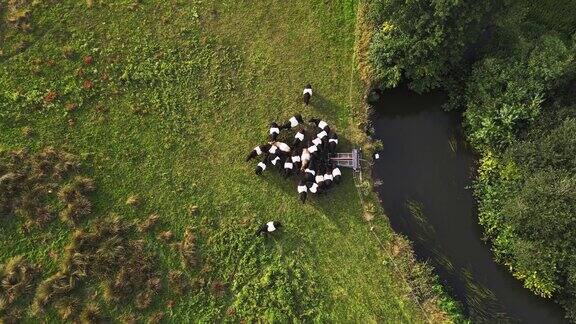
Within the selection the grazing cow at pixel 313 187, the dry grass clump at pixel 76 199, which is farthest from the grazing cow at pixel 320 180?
the dry grass clump at pixel 76 199

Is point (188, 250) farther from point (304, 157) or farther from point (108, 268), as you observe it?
point (304, 157)

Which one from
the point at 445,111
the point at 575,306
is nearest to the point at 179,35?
the point at 445,111

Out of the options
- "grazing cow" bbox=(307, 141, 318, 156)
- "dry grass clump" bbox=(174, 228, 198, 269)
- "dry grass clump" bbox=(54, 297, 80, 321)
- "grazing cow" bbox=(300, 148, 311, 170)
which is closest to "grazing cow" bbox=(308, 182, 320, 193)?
"grazing cow" bbox=(300, 148, 311, 170)

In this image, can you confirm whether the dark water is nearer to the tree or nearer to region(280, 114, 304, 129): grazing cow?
the tree

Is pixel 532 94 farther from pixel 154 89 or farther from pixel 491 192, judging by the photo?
pixel 154 89

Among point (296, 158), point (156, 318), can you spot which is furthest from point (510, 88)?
point (156, 318)

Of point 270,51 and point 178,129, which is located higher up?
point 270,51
